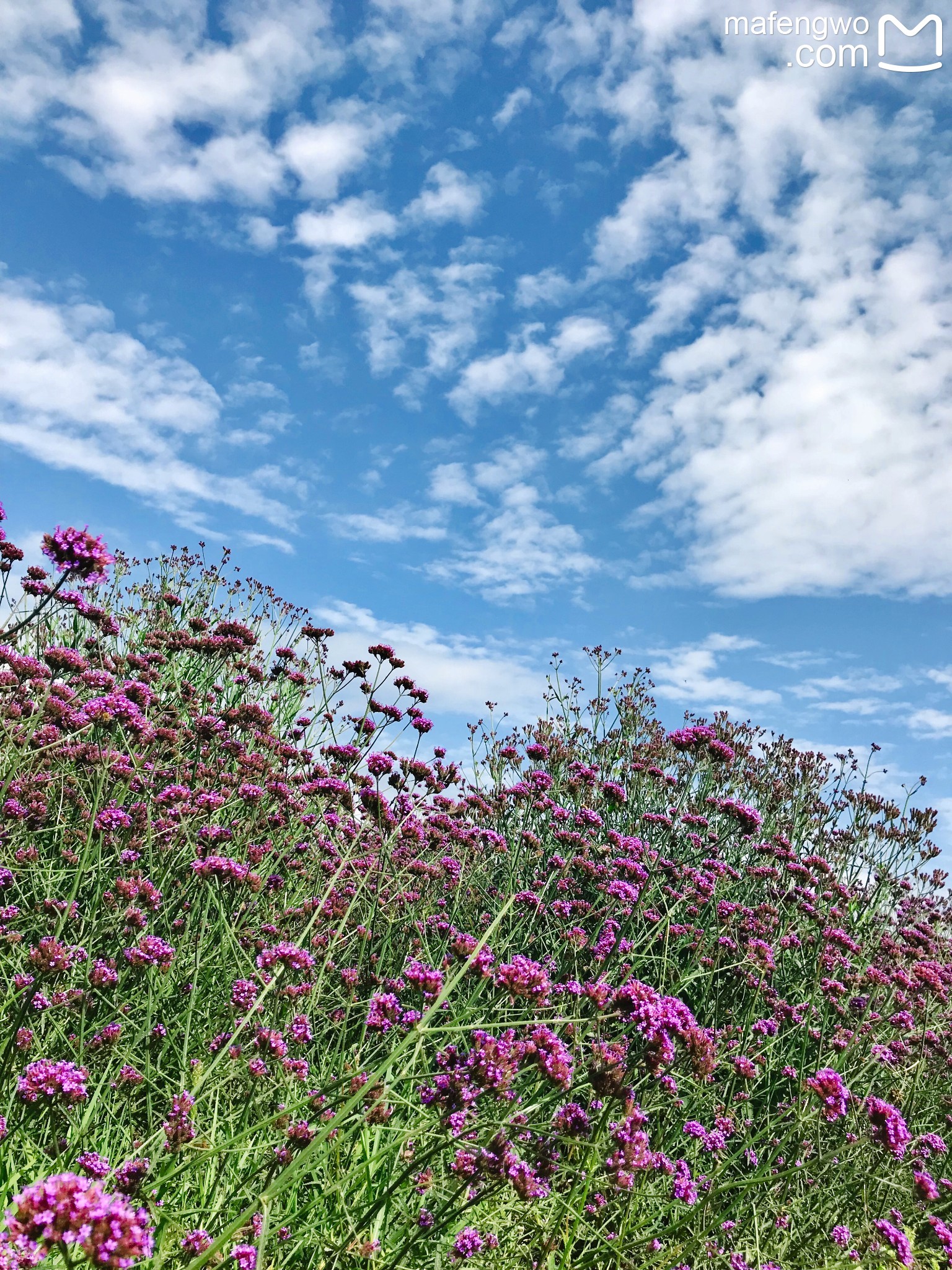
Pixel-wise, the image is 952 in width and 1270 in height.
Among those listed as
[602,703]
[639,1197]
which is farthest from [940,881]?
[639,1197]

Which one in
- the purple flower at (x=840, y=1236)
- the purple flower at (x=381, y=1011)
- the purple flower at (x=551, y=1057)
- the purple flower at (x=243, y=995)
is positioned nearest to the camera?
the purple flower at (x=551, y=1057)

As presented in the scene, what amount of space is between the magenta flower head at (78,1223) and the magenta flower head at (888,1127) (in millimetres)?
2787

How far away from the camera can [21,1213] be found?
138 cm

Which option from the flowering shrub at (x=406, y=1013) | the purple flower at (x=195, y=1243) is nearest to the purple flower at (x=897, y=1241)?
the flowering shrub at (x=406, y=1013)

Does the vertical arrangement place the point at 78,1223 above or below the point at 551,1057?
below

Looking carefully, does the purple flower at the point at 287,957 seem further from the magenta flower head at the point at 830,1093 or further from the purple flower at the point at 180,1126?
the magenta flower head at the point at 830,1093

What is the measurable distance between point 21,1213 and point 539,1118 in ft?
8.00

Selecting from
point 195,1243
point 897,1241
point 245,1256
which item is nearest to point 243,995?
point 195,1243

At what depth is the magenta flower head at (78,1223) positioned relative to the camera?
1.35 metres

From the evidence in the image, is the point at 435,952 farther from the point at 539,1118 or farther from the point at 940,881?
the point at 940,881

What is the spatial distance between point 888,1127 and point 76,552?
3.86 m

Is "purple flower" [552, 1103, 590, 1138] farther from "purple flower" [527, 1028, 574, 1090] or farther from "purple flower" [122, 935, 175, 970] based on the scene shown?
"purple flower" [122, 935, 175, 970]

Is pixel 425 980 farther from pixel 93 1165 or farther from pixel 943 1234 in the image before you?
pixel 943 1234

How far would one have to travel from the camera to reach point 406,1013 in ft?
13.5
